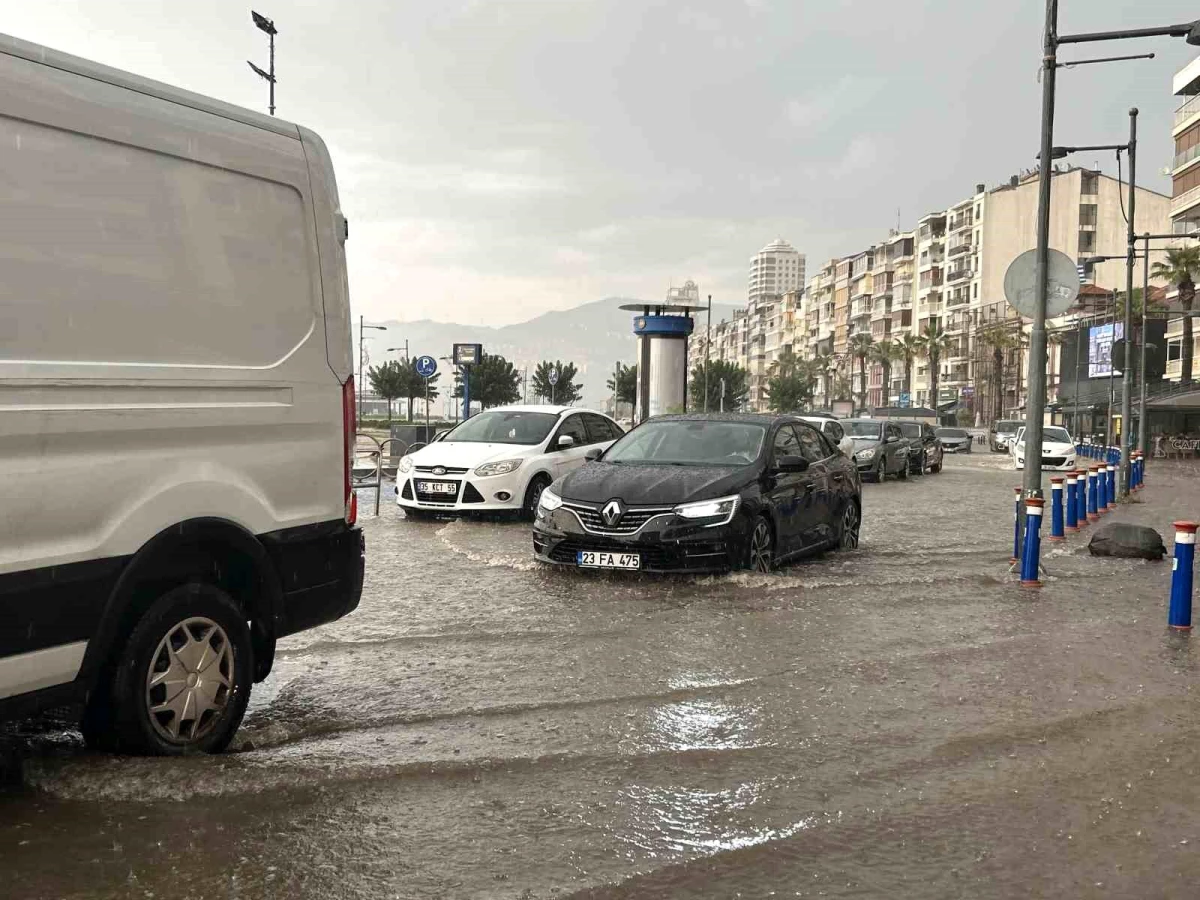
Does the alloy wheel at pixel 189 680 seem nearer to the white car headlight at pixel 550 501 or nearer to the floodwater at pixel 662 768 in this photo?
the floodwater at pixel 662 768

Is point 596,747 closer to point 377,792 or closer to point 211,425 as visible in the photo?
point 377,792

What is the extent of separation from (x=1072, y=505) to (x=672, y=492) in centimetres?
830

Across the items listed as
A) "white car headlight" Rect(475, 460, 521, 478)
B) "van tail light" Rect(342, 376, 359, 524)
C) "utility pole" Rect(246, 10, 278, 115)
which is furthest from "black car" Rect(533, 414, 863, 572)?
"utility pole" Rect(246, 10, 278, 115)

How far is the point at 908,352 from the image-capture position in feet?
369

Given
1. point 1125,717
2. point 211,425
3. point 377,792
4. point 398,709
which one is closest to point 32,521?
point 211,425

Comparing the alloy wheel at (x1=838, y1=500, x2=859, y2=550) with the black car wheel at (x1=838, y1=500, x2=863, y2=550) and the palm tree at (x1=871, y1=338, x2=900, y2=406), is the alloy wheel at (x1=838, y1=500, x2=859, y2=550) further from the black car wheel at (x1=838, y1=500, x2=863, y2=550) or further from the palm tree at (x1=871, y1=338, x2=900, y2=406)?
the palm tree at (x1=871, y1=338, x2=900, y2=406)

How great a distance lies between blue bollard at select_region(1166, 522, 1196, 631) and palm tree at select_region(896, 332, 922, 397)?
10430cm

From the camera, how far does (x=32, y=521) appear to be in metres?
3.91

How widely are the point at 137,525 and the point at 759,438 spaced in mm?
7600

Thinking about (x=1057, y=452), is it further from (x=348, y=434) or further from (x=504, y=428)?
(x=348, y=434)

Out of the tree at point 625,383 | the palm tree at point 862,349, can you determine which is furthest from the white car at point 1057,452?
the palm tree at point 862,349

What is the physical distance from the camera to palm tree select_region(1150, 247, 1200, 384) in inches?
2293

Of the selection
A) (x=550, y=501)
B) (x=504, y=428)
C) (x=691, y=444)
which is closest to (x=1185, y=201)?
(x=504, y=428)

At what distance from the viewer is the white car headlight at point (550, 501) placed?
1048 cm
